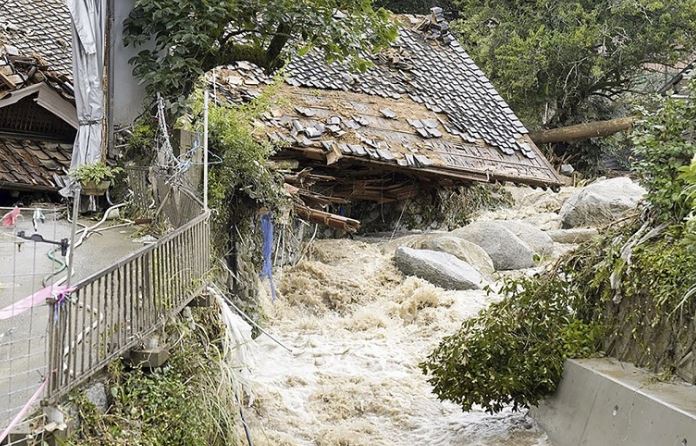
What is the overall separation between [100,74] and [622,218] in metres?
6.88

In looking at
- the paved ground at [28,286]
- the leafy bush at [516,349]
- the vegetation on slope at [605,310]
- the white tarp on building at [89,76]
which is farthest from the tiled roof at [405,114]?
the vegetation on slope at [605,310]

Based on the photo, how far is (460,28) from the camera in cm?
2611

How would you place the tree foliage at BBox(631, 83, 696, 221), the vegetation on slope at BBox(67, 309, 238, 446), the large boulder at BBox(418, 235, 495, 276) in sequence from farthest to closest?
the large boulder at BBox(418, 235, 495, 276), the tree foliage at BBox(631, 83, 696, 221), the vegetation on slope at BBox(67, 309, 238, 446)

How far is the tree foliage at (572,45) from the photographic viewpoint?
22.9 meters

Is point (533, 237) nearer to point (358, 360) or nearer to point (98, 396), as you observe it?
point (358, 360)

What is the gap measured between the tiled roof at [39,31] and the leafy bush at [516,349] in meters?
9.35

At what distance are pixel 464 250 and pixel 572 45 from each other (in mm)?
12158

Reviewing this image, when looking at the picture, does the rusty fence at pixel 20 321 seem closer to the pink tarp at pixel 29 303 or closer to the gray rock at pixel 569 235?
the pink tarp at pixel 29 303

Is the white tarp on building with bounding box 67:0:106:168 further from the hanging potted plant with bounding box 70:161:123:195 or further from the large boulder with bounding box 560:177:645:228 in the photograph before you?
the large boulder with bounding box 560:177:645:228

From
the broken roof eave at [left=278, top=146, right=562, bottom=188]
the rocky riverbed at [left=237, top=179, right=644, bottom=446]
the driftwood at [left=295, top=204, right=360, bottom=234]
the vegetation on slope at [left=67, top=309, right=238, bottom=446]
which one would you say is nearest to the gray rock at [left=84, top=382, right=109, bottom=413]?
the vegetation on slope at [left=67, top=309, right=238, bottom=446]

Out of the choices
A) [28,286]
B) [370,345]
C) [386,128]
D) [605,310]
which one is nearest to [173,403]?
[28,286]

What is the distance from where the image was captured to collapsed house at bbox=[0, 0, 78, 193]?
12.1 m

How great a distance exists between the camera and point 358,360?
1019 cm

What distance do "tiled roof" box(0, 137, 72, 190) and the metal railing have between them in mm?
6828
